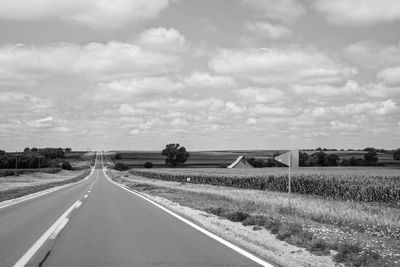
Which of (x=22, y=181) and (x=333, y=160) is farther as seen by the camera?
(x=333, y=160)

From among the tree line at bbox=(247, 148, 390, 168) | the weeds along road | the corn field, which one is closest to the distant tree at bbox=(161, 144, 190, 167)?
the tree line at bbox=(247, 148, 390, 168)

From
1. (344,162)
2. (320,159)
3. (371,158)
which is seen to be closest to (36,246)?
(344,162)

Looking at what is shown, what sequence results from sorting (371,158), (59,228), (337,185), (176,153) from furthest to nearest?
(176,153) < (371,158) < (337,185) < (59,228)

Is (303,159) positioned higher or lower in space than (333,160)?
higher

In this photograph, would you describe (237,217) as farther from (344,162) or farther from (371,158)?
(371,158)

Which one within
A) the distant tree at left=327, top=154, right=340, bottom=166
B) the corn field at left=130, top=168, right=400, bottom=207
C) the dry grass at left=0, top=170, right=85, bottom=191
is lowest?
the dry grass at left=0, top=170, right=85, bottom=191

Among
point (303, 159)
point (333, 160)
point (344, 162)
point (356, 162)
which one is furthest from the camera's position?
point (303, 159)

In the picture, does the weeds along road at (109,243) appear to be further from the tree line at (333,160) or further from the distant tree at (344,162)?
the distant tree at (344,162)

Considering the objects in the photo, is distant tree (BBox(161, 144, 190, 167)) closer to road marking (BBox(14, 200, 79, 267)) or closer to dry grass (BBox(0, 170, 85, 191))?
dry grass (BBox(0, 170, 85, 191))

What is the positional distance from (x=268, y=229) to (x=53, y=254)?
6.09 metres

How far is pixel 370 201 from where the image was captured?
28688 millimetres

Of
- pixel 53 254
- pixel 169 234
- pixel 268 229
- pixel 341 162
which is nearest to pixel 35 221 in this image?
pixel 169 234

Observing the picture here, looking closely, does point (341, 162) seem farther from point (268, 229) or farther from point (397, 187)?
point (268, 229)

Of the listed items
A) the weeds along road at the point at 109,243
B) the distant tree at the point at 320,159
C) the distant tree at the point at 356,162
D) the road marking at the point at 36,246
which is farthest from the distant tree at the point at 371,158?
the road marking at the point at 36,246
